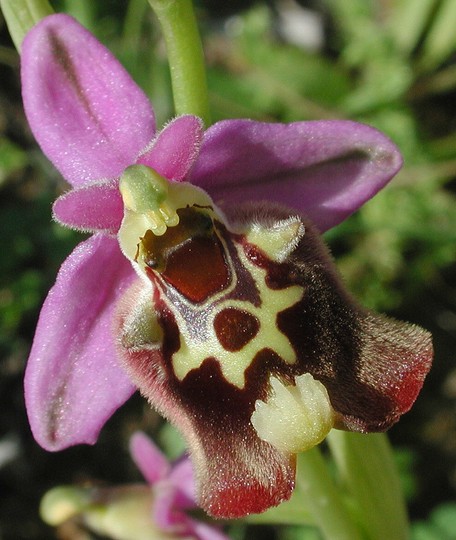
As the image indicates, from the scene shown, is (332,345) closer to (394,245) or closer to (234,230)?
(234,230)

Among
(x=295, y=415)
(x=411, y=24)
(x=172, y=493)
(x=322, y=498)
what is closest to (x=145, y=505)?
(x=172, y=493)

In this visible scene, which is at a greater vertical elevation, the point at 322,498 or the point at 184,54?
the point at 184,54

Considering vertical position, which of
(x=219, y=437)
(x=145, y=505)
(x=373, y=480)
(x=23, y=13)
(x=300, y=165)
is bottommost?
(x=145, y=505)

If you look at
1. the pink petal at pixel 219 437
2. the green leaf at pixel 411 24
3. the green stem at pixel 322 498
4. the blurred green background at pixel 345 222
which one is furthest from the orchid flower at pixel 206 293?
the green leaf at pixel 411 24

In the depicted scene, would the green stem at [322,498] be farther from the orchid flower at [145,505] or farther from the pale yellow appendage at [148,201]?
the pale yellow appendage at [148,201]

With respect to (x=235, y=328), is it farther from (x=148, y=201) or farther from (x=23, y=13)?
(x=23, y=13)

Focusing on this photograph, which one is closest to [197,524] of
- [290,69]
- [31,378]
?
[31,378]
